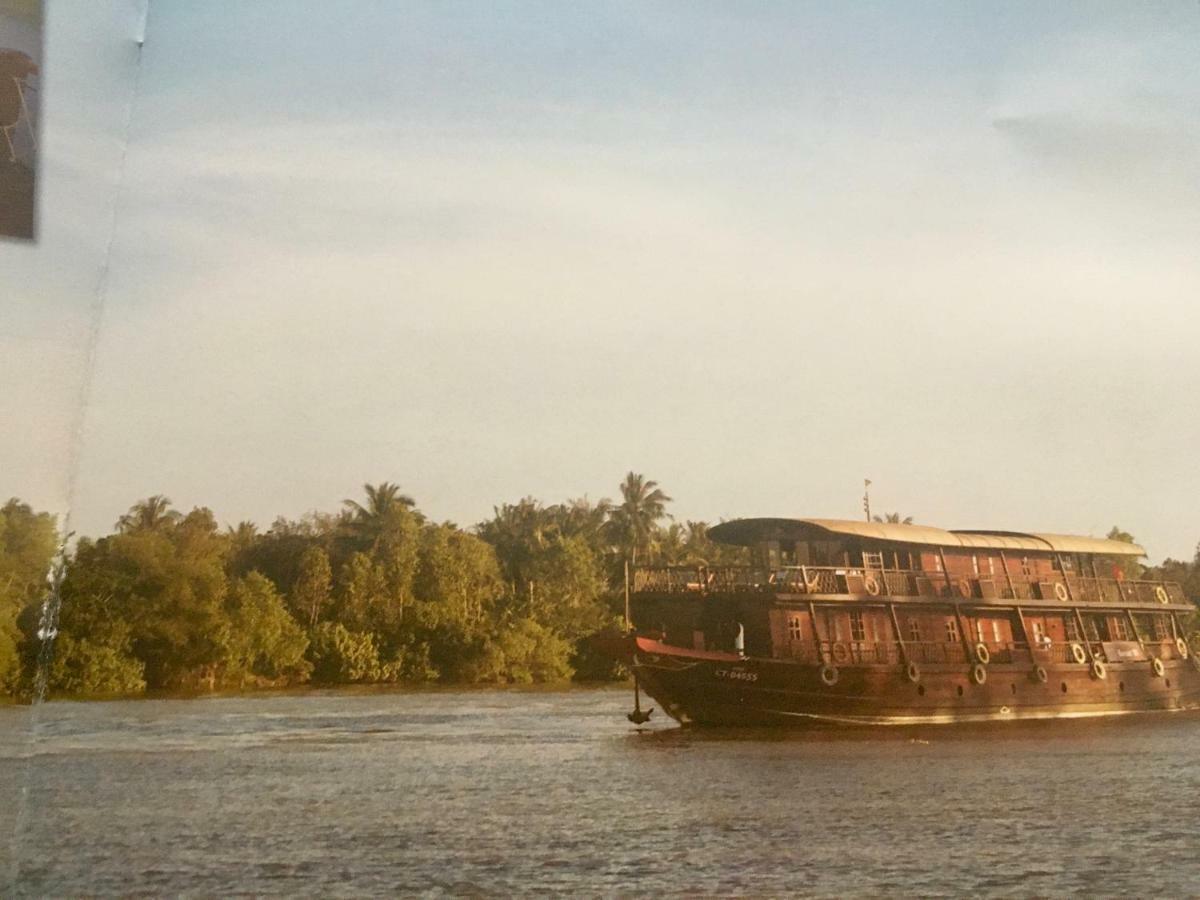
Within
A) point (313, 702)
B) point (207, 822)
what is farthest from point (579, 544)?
point (207, 822)

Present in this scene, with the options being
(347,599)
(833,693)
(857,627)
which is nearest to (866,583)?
(857,627)

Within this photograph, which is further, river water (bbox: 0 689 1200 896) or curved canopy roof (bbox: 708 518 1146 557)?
curved canopy roof (bbox: 708 518 1146 557)

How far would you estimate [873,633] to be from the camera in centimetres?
2384

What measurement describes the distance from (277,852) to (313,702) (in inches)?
684

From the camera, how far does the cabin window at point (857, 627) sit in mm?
23672

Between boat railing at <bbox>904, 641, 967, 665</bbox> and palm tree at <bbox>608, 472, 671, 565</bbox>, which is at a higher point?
palm tree at <bbox>608, 472, 671, 565</bbox>

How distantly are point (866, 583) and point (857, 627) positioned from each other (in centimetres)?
80

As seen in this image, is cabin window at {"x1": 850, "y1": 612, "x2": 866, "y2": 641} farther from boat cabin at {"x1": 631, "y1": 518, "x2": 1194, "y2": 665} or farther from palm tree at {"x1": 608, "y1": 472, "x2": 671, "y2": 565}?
palm tree at {"x1": 608, "y1": 472, "x2": 671, "y2": 565}

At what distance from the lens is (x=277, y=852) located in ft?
44.7

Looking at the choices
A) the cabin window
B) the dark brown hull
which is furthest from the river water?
the cabin window

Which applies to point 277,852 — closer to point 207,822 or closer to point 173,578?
point 207,822

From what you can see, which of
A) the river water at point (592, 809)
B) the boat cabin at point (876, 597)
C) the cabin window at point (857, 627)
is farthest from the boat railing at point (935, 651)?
the river water at point (592, 809)

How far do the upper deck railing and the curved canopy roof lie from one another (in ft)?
1.85

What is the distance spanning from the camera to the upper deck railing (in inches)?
924
